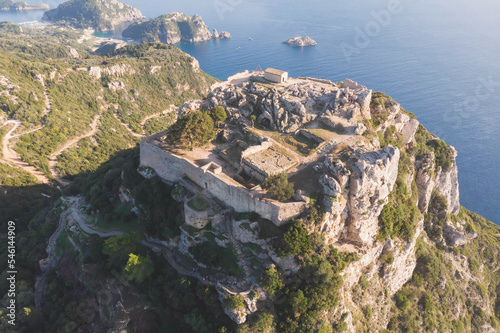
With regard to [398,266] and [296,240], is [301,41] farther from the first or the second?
[296,240]

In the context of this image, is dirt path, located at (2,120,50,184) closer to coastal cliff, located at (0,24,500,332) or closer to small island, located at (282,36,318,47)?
coastal cliff, located at (0,24,500,332)

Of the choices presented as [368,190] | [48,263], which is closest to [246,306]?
[368,190]

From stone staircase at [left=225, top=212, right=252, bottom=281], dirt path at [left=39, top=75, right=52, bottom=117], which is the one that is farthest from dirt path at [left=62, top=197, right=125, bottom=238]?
dirt path at [left=39, top=75, right=52, bottom=117]

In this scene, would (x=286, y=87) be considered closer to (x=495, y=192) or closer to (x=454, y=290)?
(x=454, y=290)

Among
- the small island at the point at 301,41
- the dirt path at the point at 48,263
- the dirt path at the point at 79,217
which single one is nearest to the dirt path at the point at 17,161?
the dirt path at the point at 79,217

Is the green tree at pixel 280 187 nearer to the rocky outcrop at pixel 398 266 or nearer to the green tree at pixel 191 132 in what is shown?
the green tree at pixel 191 132

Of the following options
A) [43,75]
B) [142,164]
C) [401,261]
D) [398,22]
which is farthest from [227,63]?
[401,261]
